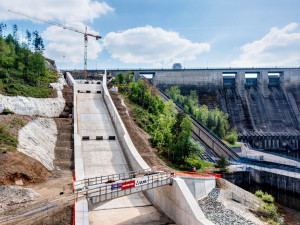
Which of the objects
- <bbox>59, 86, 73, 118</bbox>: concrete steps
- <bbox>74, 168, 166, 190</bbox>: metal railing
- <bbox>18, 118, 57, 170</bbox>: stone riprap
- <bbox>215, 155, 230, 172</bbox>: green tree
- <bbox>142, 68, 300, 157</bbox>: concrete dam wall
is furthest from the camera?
<bbox>142, 68, 300, 157</bbox>: concrete dam wall

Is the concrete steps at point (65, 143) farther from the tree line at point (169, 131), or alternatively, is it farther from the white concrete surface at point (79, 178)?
the tree line at point (169, 131)

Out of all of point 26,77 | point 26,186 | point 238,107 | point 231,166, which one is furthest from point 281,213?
point 238,107

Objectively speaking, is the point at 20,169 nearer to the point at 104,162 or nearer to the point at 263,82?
the point at 104,162

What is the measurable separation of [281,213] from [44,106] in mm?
31357

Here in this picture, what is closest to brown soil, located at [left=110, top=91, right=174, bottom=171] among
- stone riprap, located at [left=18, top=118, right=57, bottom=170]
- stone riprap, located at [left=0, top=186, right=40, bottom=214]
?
stone riprap, located at [left=18, top=118, right=57, bottom=170]

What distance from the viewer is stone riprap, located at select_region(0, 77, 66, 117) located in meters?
28.2

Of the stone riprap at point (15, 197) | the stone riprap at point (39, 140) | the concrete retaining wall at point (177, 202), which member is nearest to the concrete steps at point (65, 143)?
the stone riprap at point (39, 140)

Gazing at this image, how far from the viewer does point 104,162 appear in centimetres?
2488

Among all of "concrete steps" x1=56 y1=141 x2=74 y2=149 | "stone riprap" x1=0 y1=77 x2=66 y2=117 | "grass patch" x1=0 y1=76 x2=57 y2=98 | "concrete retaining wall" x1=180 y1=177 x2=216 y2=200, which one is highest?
"grass patch" x1=0 y1=76 x2=57 y2=98

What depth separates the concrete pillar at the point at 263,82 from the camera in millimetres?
72125

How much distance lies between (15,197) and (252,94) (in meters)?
69.4

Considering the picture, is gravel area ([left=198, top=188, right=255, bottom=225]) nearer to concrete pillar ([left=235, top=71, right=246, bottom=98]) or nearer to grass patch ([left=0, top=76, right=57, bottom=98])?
grass patch ([left=0, top=76, right=57, bottom=98])

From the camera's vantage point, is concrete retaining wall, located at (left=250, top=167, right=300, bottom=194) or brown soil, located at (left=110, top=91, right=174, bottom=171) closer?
brown soil, located at (left=110, top=91, right=174, bottom=171)

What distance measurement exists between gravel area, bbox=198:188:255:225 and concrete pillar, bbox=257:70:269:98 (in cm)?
5735
